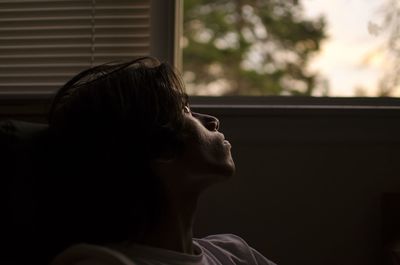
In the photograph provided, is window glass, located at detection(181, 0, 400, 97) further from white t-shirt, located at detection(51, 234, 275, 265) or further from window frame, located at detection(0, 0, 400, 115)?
white t-shirt, located at detection(51, 234, 275, 265)

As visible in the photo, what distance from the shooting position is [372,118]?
1.59 m

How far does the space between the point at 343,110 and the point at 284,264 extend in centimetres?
44

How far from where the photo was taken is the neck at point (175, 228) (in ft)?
3.76

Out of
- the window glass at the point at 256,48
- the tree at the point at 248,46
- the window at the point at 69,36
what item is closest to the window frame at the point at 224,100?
the window at the point at 69,36

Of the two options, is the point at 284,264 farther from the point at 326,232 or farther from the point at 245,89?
the point at 245,89

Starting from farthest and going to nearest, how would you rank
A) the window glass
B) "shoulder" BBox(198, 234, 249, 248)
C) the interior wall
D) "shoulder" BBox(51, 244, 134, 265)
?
the window glass
the interior wall
"shoulder" BBox(198, 234, 249, 248)
"shoulder" BBox(51, 244, 134, 265)

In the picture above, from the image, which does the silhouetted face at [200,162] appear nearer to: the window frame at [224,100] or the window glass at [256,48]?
the window frame at [224,100]

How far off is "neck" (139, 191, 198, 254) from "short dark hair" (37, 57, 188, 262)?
22 mm

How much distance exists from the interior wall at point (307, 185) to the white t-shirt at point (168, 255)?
23 centimetres

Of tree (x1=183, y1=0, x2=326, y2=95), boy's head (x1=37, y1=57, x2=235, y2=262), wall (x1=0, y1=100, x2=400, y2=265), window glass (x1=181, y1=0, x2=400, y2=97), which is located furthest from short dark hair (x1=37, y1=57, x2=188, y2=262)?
tree (x1=183, y1=0, x2=326, y2=95)

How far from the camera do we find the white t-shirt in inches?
39.2

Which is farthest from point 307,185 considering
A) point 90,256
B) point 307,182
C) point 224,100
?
point 90,256

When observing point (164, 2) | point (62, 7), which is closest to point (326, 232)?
point (164, 2)

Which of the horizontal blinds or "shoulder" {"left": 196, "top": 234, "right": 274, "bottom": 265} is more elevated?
the horizontal blinds
